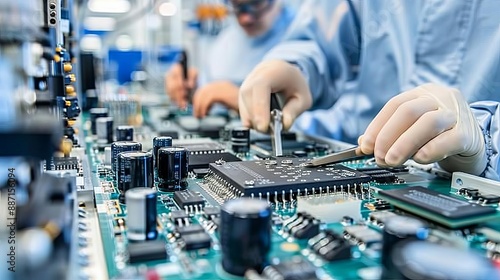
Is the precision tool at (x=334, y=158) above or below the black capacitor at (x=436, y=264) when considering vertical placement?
above

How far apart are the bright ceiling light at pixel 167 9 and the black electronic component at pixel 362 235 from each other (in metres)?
5.08

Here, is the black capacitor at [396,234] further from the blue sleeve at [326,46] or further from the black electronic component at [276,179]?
the blue sleeve at [326,46]

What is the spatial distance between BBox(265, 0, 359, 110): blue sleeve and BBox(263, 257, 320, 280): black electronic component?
78.5 inches

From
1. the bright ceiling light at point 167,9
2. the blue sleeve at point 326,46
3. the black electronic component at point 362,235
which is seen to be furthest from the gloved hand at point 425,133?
the bright ceiling light at point 167,9

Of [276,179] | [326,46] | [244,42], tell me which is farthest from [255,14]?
[276,179]

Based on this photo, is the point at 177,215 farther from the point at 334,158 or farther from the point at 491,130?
the point at 491,130

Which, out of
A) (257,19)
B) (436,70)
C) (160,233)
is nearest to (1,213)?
(160,233)

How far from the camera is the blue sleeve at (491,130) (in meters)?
1.53

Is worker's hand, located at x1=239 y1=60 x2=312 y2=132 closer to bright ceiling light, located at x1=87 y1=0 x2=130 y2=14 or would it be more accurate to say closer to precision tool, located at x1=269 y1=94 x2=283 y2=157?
precision tool, located at x1=269 y1=94 x2=283 y2=157

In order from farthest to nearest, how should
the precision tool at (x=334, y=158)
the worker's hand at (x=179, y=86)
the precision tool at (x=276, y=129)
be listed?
the worker's hand at (x=179, y=86)
the precision tool at (x=276, y=129)
the precision tool at (x=334, y=158)

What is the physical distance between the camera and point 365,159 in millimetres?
1710

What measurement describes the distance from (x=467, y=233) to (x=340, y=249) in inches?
12.6

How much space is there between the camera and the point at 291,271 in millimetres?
747

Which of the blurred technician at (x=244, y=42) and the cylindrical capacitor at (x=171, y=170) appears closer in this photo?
the cylindrical capacitor at (x=171, y=170)
